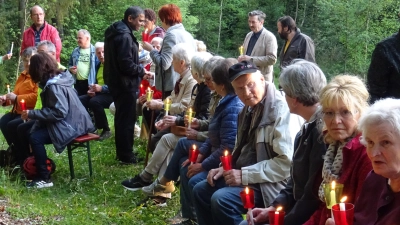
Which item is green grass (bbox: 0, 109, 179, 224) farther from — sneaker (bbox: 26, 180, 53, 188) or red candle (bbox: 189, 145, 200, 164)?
red candle (bbox: 189, 145, 200, 164)

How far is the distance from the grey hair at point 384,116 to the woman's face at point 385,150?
0.01 metres

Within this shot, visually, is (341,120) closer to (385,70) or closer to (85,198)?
(385,70)

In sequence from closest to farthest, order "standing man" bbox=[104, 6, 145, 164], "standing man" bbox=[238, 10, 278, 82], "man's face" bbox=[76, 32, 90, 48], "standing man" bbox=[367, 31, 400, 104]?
"standing man" bbox=[367, 31, 400, 104]
"standing man" bbox=[104, 6, 145, 164]
"standing man" bbox=[238, 10, 278, 82]
"man's face" bbox=[76, 32, 90, 48]

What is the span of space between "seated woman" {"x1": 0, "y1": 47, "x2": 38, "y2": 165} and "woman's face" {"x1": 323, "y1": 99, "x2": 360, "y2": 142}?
4.63m

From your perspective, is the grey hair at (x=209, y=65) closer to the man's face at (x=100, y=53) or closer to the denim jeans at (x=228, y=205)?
the denim jeans at (x=228, y=205)

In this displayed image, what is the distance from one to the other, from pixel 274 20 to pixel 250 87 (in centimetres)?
2349

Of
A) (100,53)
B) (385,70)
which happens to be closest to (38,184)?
(100,53)

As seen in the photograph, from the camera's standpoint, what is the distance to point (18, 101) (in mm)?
6605

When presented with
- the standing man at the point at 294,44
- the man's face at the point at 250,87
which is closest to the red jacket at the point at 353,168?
the man's face at the point at 250,87

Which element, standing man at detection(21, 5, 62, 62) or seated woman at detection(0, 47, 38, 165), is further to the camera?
standing man at detection(21, 5, 62, 62)

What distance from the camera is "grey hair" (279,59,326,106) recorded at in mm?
3035

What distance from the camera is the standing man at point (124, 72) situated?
259 inches

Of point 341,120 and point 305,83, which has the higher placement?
point 305,83

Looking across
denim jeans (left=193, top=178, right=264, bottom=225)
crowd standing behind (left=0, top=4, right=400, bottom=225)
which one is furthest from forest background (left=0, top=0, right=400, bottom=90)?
denim jeans (left=193, top=178, right=264, bottom=225)
